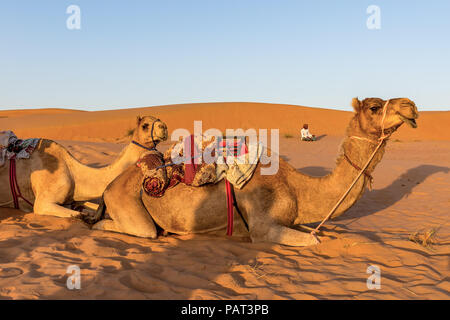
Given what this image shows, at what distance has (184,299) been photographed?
318 centimetres

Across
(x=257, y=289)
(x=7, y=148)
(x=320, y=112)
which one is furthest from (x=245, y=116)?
(x=257, y=289)

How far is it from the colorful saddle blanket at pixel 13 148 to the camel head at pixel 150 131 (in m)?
1.97

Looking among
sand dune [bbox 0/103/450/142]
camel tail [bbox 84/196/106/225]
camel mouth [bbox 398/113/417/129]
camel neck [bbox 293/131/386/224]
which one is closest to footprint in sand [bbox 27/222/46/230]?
camel tail [bbox 84/196/106/225]

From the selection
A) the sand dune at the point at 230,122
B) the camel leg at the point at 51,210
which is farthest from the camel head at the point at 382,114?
the sand dune at the point at 230,122

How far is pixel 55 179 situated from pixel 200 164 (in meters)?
2.61

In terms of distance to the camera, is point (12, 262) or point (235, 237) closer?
point (12, 262)

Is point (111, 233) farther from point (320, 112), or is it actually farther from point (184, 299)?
point (320, 112)

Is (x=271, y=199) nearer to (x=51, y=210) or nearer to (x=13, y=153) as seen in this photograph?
(x=51, y=210)

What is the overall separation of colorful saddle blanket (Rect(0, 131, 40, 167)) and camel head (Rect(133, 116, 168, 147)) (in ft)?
6.47

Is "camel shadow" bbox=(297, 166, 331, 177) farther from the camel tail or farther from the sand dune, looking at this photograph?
the sand dune

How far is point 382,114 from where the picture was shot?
4.27 m

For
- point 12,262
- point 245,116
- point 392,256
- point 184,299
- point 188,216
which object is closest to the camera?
point 184,299

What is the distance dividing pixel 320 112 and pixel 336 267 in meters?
43.3

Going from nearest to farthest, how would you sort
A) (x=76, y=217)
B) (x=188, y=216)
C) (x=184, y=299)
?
(x=184, y=299), (x=188, y=216), (x=76, y=217)
